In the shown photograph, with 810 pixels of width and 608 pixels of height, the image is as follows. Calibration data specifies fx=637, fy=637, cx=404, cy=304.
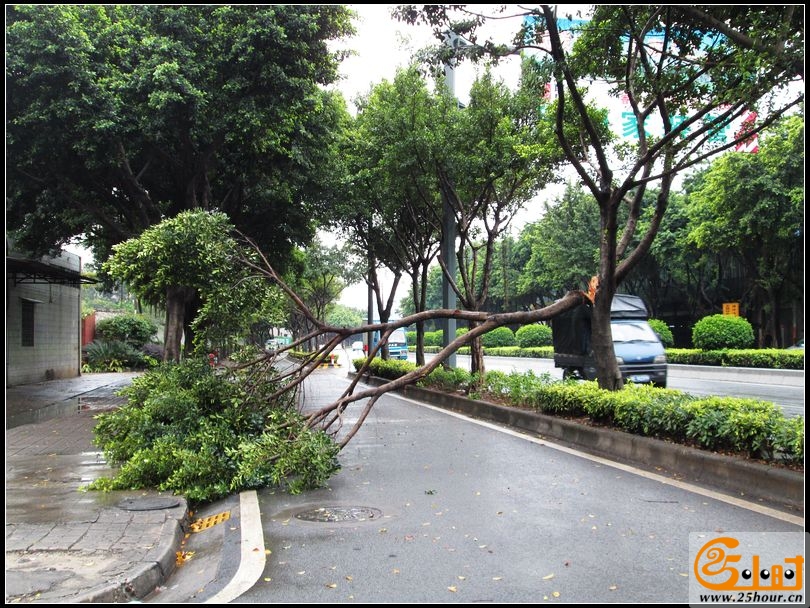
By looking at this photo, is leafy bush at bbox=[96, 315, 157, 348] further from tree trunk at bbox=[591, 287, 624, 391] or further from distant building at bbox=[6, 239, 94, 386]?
tree trunk at bbox=[591, 287, 624, 391]

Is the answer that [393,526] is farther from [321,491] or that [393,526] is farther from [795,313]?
[795,313]

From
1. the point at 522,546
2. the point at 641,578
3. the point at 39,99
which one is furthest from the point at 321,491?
the point at 39,99

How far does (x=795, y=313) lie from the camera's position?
3409 cm

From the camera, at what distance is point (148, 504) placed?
21.3ft

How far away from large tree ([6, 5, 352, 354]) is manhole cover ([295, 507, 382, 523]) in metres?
7.37

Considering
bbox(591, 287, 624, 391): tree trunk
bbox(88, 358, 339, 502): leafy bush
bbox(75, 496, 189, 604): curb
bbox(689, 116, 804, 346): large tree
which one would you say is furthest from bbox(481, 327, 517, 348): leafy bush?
bbox(75, 496, 189, 604): curb

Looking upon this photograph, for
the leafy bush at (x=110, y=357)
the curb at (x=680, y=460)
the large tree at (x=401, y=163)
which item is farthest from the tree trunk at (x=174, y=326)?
the leafy bush at (x=110, y=357)

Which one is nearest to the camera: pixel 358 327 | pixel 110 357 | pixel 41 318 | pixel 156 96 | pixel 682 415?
pixel 682 415

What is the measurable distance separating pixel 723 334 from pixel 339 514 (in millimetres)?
22878

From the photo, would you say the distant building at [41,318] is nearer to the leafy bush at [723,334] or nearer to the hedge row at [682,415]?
the hedge row at [682,415]

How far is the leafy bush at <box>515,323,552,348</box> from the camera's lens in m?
43.8

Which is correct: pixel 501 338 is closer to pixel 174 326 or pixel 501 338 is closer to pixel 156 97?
pixel 174 326

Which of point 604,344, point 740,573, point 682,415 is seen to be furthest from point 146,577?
point 604,344

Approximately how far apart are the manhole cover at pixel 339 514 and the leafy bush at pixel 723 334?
73.9ft
